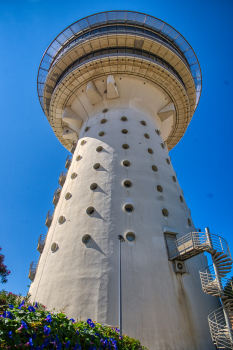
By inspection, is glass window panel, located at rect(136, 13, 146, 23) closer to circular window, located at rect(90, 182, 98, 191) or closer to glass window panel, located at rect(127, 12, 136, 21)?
glass window panel, located at rect(127, 12, 136, 21)

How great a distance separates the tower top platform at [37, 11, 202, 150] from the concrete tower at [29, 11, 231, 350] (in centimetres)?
8

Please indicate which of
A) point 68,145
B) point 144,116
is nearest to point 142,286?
point 144,116

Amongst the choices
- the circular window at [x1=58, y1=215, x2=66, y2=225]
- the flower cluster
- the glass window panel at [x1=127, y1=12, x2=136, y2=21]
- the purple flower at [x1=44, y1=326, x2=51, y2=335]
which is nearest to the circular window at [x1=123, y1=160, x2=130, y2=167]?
the circular window at [x1=58, y1=215, x2=66, y2=225]

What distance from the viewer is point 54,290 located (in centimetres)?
1163

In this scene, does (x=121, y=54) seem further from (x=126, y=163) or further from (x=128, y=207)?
(x=128, y=207)

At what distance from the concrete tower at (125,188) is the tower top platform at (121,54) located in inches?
3.3

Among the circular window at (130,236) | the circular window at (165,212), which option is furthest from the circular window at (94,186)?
the circular window at (165,212)

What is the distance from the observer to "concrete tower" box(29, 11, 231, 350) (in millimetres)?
10875

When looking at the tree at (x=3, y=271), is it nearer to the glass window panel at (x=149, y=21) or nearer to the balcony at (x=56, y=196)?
the balcony at (x=56, y=196)

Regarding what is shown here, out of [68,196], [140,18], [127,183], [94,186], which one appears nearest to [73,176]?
[68,196]

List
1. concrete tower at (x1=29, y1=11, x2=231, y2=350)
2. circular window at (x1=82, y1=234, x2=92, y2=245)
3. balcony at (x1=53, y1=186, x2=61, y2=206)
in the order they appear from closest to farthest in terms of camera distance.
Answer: concrete tower at (x1=29, y1=11, x2=231, y2=350), circular window at (x1=82, y1=234, x2=92, y2=245), balcony at (x1=53, y1=186, x2=61, y2=206)

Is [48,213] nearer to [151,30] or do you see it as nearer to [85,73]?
[85,73]

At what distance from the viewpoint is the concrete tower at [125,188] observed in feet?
35.7

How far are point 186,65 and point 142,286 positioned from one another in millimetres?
18912
